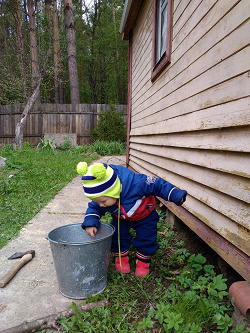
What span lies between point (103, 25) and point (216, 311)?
27.4 m

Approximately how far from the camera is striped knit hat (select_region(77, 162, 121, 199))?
199cm

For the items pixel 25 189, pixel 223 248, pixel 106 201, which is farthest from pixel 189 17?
pixel 25 189

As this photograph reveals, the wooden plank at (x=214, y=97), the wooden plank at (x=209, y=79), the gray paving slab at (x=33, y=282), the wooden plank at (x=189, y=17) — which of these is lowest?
the gray paving slab at (x=33, y=282)

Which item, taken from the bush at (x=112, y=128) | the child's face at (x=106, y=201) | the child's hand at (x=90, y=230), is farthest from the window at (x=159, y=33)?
the bush at (x=112, y=128)

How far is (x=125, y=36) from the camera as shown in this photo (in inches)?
304

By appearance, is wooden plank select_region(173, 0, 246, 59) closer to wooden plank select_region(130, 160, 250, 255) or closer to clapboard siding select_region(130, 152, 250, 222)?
clapboard siding select_region(130, 152, 250, 222)

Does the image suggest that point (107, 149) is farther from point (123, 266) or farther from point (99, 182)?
point (99, 182)

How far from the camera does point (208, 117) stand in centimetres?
236

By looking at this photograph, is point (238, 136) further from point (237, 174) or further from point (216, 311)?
point (216, 311)

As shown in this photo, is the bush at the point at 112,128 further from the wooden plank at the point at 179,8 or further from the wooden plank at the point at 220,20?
the wooden plank at the point at 220,20

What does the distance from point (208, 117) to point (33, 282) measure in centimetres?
194

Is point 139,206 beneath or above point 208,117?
beneath

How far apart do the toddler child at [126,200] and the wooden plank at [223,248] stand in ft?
1.37

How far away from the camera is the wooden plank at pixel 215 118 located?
1817 mm
